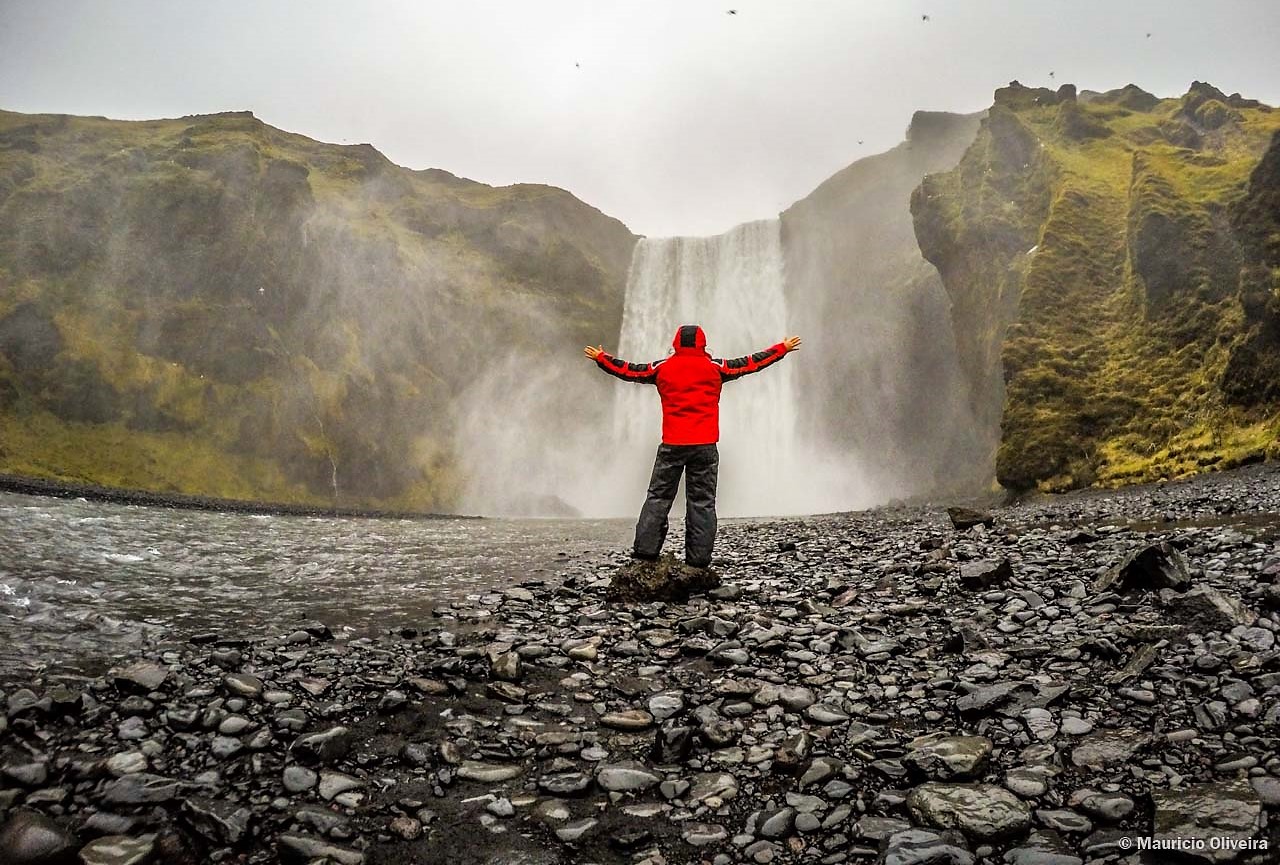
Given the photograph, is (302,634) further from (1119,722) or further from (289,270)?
(289,270)

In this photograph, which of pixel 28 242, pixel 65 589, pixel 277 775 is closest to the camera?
pixel 277 775

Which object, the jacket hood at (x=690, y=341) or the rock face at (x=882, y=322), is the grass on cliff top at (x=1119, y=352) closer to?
the rock face at (x=882, y=322)

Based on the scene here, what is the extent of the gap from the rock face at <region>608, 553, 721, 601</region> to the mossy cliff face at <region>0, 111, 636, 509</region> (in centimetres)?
5557

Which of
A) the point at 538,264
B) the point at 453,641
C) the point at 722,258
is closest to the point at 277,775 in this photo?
the point at 453,641

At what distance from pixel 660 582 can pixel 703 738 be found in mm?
4169

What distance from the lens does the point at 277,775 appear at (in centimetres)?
392

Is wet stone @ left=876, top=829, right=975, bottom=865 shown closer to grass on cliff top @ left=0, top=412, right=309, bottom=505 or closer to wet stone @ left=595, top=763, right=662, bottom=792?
wet stone @ left=595, top=763, right=662, bottom=792

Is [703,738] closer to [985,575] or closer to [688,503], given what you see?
[985,575]

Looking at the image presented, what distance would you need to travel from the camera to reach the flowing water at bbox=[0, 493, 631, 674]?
6.82 metres

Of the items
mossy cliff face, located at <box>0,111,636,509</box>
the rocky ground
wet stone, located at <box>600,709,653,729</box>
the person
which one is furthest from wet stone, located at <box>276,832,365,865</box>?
mossy cliff face, located at <box>0,111,636,509</box>

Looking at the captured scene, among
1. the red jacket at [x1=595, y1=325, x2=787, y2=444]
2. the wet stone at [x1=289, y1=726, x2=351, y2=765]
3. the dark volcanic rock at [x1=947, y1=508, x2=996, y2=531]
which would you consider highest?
the red jacket at [x1=595, y1=325, x2=787, y2=444]

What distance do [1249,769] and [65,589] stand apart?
38.2 feet

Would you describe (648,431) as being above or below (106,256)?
below

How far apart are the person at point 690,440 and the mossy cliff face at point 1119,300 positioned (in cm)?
1914
